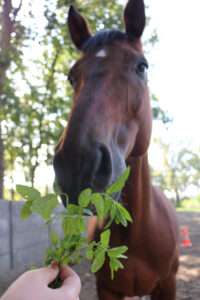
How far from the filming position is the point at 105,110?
1.64 meters

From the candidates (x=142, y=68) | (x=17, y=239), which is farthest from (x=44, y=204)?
(x=17, y=239)

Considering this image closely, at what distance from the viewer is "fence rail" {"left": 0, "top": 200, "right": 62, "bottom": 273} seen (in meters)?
6.02

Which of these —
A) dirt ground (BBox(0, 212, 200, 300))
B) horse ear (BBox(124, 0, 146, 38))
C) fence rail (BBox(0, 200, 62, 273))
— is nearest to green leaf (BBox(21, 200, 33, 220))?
horse ear (BBox(124, 0, 146, 38))

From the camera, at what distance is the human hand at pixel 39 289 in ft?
2.32

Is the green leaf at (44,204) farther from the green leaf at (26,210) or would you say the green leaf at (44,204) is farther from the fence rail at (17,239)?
the fence rail at (17,239)

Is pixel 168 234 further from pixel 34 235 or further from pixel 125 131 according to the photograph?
pixel 34 235

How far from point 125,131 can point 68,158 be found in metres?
0.58

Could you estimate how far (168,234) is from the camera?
241 cm

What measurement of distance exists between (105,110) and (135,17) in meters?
1.07

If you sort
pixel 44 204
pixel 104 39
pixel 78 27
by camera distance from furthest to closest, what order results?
1. pixel 78 27
2. pixel 104 39
3. pixel 44 204

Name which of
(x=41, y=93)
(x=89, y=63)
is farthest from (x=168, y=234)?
(x=41, y=93)

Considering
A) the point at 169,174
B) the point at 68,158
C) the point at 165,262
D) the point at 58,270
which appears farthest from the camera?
the point at 169,174

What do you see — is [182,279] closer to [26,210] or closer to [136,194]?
[136,194]

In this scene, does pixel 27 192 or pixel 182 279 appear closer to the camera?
pixel 27 192
